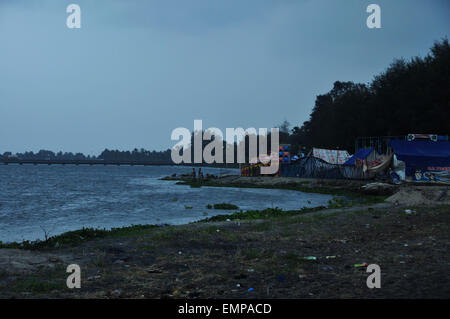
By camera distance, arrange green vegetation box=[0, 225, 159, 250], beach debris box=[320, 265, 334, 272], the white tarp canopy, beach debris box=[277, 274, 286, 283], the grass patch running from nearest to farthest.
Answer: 1. the grass patch
2. beach debris box=[277, 274, 286, 283]
3. beach debris box=[320, 265, 334, 272]
4. green vegetation box=[0, 225, 159, 250]
5. the white tarp canopy

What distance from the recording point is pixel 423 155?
3381 centimetres

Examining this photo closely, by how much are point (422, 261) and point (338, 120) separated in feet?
214

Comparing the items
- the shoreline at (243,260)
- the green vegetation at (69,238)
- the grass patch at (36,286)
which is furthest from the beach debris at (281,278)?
the green vegetation at (69,238)

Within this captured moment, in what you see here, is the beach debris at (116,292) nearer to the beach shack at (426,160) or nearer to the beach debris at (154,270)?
the beach debris at (154,270)

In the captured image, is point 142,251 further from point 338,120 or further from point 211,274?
point 338,120

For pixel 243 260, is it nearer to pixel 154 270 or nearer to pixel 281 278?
pixel 281 278

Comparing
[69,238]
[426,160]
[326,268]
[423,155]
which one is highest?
[423,155]

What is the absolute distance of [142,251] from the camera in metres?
10.1

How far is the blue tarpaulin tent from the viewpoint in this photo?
33.6m

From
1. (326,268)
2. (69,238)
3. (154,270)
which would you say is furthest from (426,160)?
(154,270)

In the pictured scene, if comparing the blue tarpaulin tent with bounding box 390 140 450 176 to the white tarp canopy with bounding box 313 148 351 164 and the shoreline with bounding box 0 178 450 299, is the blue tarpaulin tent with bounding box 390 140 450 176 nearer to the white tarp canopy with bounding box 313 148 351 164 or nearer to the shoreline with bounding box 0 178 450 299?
the white tarp canopy with bounding box 313 148 351 164

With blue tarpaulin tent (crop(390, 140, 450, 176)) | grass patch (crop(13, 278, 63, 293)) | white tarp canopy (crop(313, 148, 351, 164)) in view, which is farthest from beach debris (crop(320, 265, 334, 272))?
white tarp canopy (crop(313, 148, 351, 164))

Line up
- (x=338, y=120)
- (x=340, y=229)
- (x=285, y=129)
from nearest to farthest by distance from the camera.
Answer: (x=340, y=229)
(x=338, y=120)
(x=285, y=129)
